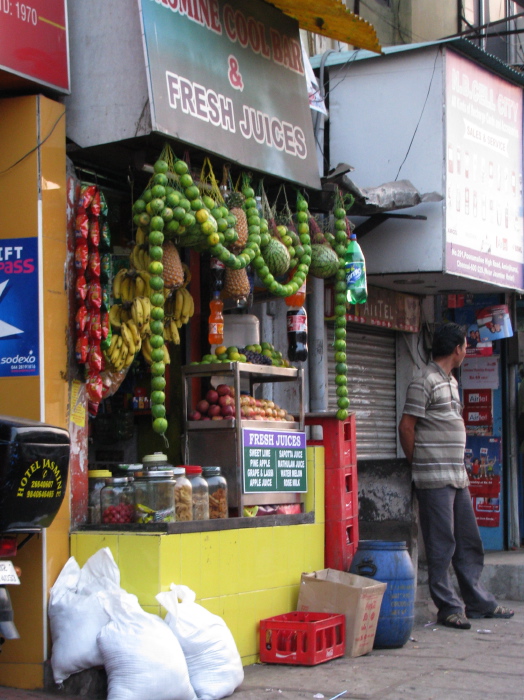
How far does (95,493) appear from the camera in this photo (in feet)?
17.9

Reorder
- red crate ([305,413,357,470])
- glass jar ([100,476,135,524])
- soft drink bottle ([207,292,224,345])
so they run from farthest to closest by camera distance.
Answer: red crate ([305,413,357,470]) < soft drink bottle ([207,292,224,345]) < glass jar ([100,476,135,524])

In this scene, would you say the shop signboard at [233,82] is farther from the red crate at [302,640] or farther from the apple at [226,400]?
Result: the red crate at [302,640]

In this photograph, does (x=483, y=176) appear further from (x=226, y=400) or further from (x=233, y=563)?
(x=233, y=563)

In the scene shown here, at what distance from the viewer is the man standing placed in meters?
7.02

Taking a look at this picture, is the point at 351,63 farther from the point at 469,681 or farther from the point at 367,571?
the point at 469,681

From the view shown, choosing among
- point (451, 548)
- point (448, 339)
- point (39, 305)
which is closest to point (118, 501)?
point (39, 305)

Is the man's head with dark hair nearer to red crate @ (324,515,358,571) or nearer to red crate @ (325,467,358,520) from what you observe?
red crate @ (325,467,358,520)

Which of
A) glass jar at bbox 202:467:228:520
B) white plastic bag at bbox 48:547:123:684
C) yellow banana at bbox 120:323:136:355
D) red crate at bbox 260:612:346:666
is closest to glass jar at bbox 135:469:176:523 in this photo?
white plastic bag at bbox 48:547:123:684

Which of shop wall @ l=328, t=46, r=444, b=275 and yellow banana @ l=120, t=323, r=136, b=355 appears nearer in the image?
yellow banana @ l=120, t=323, r=136, b=355

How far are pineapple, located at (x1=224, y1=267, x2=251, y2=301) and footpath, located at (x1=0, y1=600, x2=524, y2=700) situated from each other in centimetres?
238

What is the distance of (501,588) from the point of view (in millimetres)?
8984

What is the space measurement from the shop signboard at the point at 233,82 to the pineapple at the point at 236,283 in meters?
0.70

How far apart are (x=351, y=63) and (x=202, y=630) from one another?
18.1 feet

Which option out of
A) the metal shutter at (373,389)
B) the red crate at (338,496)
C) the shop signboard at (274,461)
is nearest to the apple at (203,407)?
the shop signboard at (274,461)
